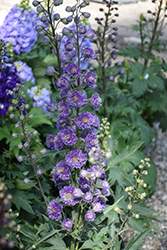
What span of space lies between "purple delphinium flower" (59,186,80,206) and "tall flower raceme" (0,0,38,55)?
5.81ft

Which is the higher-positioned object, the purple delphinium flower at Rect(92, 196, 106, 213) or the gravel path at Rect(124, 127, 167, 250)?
the purple delphinium flower at Rect(92, 196, 106, 213)

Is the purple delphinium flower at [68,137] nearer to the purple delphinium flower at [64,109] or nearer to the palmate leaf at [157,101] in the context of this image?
the purple delphinium flower at [64,109]

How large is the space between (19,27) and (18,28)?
2 cm

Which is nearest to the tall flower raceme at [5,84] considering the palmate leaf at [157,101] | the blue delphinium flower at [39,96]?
the blue delphinium flower at [39,96]

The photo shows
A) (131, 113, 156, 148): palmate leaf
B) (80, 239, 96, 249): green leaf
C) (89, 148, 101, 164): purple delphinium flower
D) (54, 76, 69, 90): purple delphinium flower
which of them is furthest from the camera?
(131, 113, 156, 148): palmate leaf

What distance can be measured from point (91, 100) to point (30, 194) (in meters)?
0.92

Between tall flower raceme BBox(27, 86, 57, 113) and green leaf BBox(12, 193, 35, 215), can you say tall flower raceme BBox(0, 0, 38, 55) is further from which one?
green leaf BBox(12, 193, 35, 215)

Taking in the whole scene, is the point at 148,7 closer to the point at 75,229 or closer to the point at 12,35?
the point at 12,35

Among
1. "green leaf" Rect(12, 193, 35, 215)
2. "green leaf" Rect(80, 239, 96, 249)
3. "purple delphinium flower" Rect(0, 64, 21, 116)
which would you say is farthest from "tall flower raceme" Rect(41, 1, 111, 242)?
"purple delphinium flower" Rect(0, 64, 21, 116)

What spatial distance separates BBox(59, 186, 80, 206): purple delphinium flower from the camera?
4.02 feet

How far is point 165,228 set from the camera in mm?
2539

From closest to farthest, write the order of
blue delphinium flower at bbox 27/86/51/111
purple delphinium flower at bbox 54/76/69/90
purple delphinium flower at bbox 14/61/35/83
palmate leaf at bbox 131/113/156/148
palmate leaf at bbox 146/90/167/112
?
purple delphinium flower at bbox 54/76/69/90 → blue delphinium flower at bbox 27/86/51/111 → purple delphinium flower at bbox 14/61/35/83 → palmate leaf at bbox 131/113/156/148 → palmate leaf at bbox 146/90/167/112

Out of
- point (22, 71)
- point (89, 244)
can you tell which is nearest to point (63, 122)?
point (89, 244)

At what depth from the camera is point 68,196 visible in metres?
1.24
